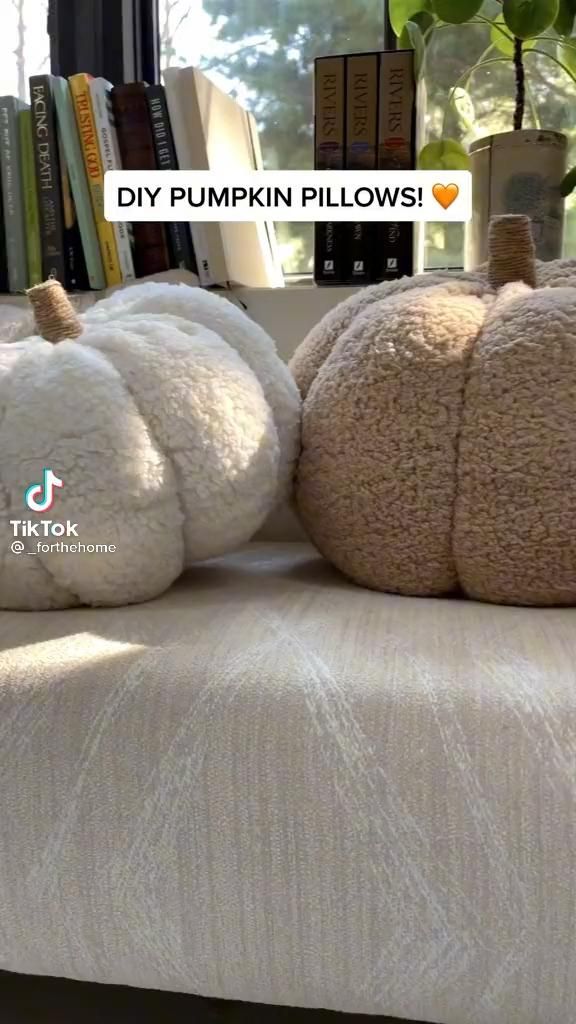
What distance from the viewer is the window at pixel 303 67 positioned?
4.18 feet

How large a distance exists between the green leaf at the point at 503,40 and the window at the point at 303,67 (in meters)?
0.11

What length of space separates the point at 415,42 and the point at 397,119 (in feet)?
0.29

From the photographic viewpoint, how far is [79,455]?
2.00ft

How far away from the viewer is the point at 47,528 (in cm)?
61

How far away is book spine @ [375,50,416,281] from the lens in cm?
Result: 108

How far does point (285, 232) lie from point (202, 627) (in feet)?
3.06

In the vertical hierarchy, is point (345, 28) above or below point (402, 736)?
above

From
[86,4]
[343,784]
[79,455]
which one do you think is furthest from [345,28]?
[343,784]

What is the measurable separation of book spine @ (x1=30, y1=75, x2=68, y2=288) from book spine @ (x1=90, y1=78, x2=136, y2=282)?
0.20 ft

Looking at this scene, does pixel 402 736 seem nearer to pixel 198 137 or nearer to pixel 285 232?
pixel 198 137

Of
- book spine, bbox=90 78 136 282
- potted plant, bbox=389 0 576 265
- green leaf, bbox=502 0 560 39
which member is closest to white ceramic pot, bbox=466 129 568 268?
potted plant, bbox=389 0 576 265
